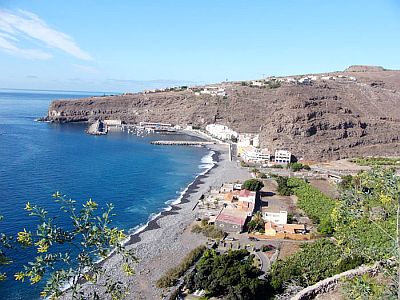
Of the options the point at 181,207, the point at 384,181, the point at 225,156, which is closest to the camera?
the point at 384,181

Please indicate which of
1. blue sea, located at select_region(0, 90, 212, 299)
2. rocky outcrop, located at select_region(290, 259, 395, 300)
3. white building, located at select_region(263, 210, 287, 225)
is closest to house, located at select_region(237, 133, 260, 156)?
blue sea, located at select_region(0, 90, 212, 299)

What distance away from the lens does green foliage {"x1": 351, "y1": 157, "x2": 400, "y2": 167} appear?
53.3 metres

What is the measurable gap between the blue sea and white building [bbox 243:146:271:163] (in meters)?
5.34

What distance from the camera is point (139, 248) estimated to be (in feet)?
85.1

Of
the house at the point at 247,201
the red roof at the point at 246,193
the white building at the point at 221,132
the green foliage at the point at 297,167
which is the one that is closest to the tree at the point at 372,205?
the house at the point at 247,201

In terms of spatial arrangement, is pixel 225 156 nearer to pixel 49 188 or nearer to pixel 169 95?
pixel 49 188

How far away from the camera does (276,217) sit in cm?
3041

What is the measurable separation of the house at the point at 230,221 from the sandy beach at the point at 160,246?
70.9 inches

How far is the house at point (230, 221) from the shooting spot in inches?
1128

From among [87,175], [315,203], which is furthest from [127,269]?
[87,175]

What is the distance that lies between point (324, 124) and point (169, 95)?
46490 mm

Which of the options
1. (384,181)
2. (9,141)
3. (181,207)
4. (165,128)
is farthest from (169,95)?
(384,181)

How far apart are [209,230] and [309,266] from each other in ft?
30.8

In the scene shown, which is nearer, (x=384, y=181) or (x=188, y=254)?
(x=384, y=181)
